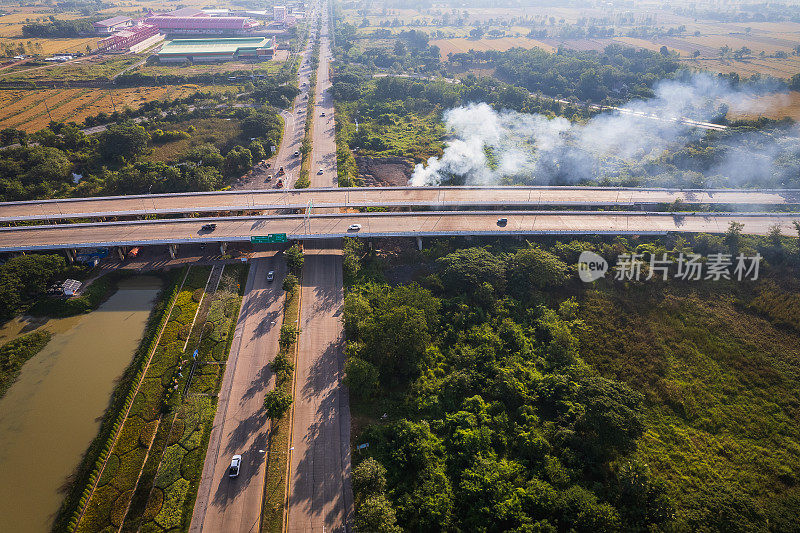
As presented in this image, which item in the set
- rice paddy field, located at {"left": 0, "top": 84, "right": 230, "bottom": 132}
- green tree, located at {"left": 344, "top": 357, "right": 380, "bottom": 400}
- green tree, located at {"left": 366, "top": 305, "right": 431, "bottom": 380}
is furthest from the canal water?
rice paddy field, located at {"left": 0, "top": 84, "right": 230, "bottom": 132}

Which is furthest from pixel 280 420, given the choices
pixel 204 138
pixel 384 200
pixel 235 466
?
pixel 204 138

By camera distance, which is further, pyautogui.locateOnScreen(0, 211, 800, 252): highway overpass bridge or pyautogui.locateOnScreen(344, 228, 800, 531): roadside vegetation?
pyautogui.locateOnScreen(0, 211, 800, 252): highway overpass bridge

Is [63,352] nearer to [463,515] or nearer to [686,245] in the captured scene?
[463,515]

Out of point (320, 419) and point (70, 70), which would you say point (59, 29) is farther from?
point (320, 419)

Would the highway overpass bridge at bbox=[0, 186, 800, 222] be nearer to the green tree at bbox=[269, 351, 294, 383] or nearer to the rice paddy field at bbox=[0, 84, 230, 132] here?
the green tree at bbox=[269, 351, 294, 383]

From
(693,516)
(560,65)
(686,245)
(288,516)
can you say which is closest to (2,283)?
(288,516)
